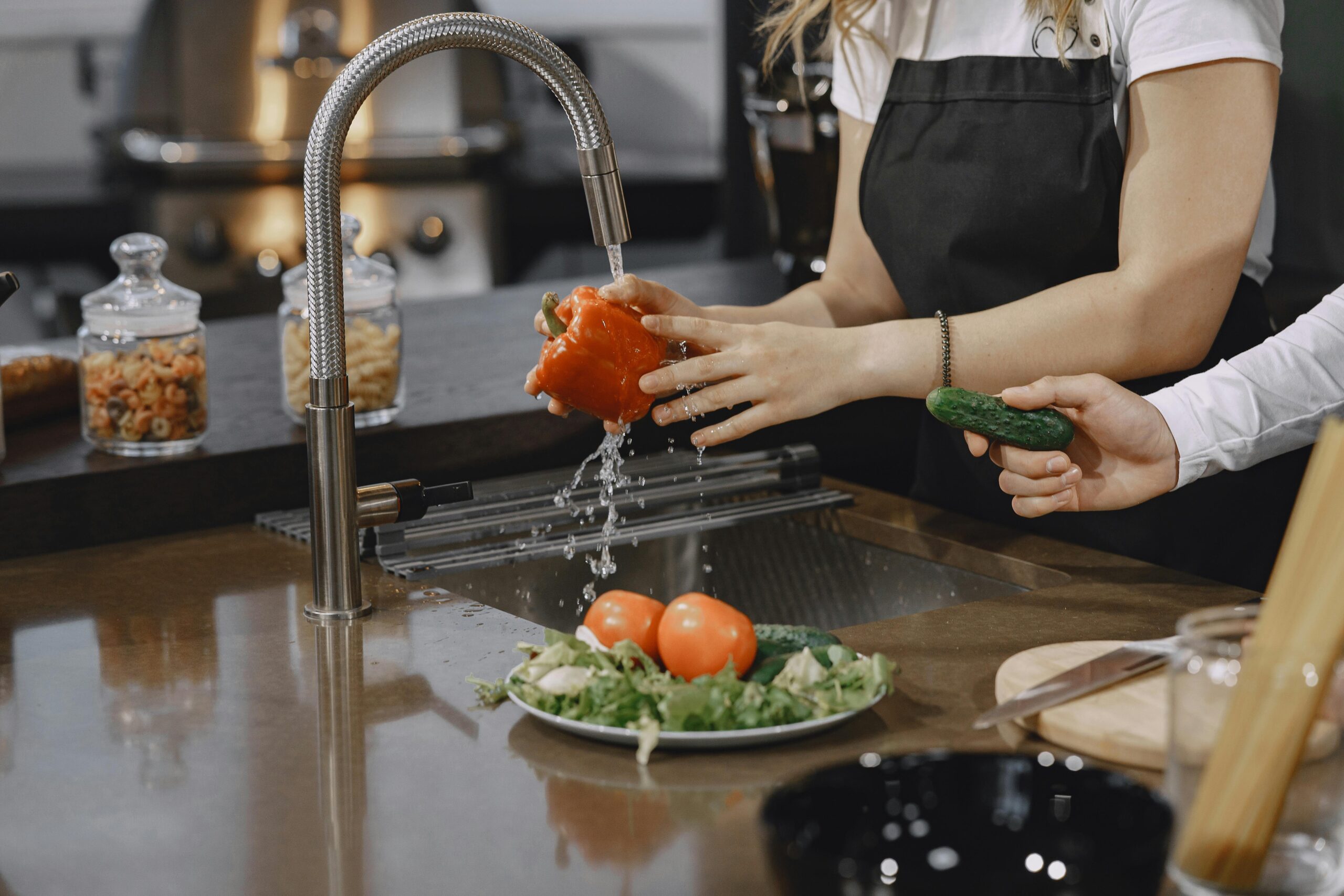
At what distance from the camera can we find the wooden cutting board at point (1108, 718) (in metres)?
0.97

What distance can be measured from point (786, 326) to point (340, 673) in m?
0.48

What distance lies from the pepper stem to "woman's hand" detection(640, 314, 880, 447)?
90 mm

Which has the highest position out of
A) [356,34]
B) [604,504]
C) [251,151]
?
[356,34]

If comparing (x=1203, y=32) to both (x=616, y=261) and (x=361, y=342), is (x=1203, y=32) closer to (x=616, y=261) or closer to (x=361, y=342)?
(x=616, y=261)

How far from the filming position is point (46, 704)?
1160mm

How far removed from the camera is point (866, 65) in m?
1.74

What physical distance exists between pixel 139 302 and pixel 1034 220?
3.06 feet

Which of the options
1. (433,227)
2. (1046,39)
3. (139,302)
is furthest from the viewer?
(433,227)

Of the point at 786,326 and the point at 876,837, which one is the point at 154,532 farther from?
the point at 876,837

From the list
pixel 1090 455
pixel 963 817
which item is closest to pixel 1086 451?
pixel 1090 455

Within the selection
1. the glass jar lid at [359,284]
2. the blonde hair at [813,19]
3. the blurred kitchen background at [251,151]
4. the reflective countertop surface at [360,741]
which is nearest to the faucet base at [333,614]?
the reflective countertop surface at [360,741]

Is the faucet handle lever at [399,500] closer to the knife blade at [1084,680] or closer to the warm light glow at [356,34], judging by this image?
the knife blade at [1084,680]

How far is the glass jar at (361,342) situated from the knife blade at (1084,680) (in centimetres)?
91

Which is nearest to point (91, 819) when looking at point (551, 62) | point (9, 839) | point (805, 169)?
point (9, 839)
